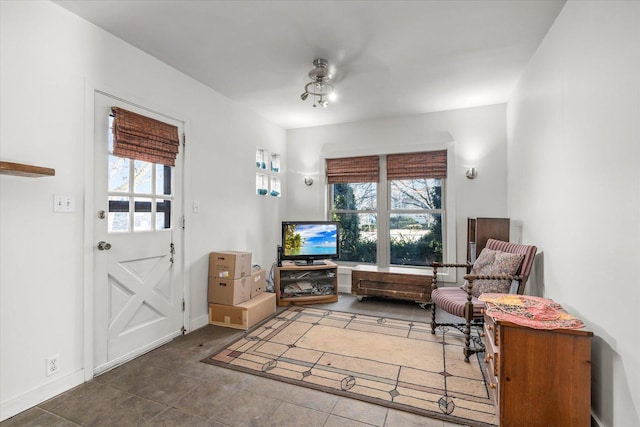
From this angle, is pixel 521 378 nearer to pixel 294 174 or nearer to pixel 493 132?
pixel 493 132

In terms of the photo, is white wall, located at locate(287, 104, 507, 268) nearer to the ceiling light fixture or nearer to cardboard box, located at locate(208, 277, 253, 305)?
the ceiling light fixture

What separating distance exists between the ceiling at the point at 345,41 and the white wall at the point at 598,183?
0.43m

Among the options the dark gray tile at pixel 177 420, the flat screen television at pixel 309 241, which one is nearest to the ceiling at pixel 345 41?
the flat screen television at pixel 309 241

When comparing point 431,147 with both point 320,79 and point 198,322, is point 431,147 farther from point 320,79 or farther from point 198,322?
point 198,322

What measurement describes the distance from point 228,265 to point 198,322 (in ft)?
2.21

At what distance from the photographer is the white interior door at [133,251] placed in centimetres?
226

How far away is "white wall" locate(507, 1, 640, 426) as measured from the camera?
1.35 metres

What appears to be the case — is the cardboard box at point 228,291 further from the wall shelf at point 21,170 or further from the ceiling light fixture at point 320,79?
the ceiling light fixture at point 320,79

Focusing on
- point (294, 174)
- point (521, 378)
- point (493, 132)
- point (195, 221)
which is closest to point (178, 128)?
point (195, 221)

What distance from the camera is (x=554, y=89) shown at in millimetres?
2193

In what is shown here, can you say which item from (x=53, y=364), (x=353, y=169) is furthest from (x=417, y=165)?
(x=53, y=364)

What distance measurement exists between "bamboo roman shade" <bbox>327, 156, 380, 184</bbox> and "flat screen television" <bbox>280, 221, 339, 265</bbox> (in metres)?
0.83

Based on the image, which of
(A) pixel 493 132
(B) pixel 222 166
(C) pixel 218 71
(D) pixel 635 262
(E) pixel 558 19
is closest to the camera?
(D) pixel 635 262

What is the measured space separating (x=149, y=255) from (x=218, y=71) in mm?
1870
